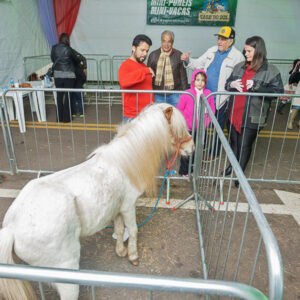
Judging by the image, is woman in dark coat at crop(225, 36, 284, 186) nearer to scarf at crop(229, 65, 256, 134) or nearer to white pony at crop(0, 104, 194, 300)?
scarf at crop(229, 65, 256, 134)

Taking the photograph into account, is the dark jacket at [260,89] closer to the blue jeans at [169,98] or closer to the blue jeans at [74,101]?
the blue jeans at [169,98]

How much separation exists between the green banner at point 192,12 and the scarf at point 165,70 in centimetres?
688

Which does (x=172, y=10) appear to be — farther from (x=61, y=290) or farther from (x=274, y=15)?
(x=61, y=290)

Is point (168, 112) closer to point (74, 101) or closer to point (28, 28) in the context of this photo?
point (74, 101)

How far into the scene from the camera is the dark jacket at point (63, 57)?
6344 mm

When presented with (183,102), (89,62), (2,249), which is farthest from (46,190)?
(89,62)

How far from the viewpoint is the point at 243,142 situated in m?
3.97

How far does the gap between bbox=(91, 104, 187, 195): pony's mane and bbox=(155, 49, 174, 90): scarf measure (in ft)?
7.90

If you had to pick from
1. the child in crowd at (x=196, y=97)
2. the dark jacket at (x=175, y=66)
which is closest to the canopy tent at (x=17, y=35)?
the dark jacket at (x=175, y=66)

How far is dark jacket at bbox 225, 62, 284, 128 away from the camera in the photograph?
361 centimetres

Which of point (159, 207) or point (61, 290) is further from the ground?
point (61, 290)

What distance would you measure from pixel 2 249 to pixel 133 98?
2731mm

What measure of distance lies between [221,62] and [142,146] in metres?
3.01

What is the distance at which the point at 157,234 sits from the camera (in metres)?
3.12
